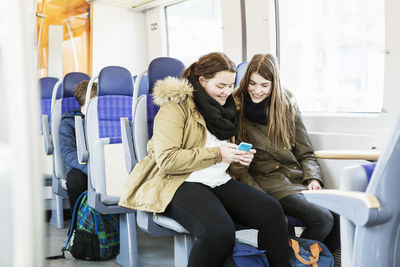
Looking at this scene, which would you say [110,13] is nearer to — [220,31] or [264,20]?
[220,31]

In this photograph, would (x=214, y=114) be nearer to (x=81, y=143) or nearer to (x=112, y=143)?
(x=112, y=143)

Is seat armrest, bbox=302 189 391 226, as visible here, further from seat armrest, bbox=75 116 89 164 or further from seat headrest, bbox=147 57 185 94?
seat armrest, bbox=75 116 89 164

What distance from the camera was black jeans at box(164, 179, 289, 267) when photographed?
1.87m

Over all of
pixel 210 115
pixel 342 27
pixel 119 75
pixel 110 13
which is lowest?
pixel 210 115

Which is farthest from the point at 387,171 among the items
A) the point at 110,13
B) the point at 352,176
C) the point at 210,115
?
the point at 110,13

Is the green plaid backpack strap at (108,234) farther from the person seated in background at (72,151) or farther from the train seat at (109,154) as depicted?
the person seated in background at (72,151)

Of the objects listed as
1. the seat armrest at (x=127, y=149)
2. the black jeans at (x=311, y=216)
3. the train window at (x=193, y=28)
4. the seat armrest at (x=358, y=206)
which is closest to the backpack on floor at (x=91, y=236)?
the seat armrest at (x=127, y=149)

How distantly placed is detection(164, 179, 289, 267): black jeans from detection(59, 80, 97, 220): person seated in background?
63.1 inches

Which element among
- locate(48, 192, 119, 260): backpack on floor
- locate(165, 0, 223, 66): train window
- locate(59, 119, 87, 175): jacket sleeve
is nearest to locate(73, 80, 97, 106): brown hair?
locate(59, 119, 87, 175): jacket sleeve

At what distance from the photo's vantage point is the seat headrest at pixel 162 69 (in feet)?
7.96

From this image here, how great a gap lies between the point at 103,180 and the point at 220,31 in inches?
80.7

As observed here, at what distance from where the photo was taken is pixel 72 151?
3.56m

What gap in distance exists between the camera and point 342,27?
2973 mm

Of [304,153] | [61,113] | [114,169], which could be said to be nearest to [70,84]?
[61,113]
